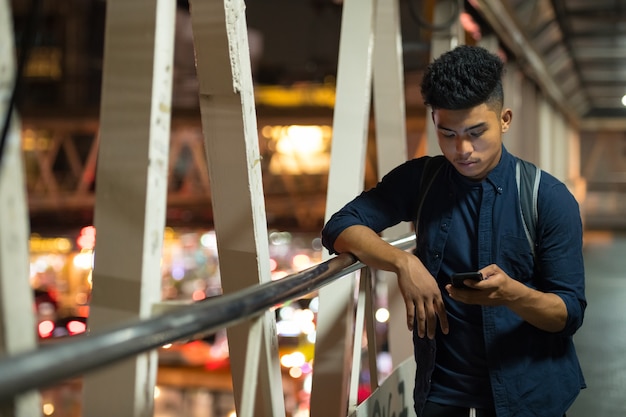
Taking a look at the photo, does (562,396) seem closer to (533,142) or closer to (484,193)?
(484,193)

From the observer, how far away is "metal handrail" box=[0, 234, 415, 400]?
1.32 m

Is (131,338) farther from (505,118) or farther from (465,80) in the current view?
(505,118)

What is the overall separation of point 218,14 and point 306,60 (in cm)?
A: 4373

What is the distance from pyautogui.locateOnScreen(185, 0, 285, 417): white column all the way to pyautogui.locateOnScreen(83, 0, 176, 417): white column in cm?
34

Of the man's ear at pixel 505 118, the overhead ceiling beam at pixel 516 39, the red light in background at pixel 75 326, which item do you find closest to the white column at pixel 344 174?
the man's ear at pixel 505 118

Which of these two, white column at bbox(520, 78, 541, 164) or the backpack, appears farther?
white column at bbox(520, 78, 541, 164)

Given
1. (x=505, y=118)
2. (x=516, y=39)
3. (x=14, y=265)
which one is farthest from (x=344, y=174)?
(x=516, y=39)

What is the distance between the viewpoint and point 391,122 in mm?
5492

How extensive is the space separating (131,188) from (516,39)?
313 inches

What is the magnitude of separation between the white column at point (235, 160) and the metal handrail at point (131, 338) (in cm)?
38

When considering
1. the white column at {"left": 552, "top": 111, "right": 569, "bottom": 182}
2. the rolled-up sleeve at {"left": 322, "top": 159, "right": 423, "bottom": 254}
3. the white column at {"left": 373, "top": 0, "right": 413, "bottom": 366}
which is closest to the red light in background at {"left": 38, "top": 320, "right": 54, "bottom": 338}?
the white column at {"left": 552, "top": 111, "right": 569, "bottom": 182}

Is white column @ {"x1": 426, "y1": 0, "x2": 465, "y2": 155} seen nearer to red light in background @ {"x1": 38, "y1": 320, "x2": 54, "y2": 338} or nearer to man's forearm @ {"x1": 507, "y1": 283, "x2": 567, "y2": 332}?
man's forearm @ {"x1": 507, "y1": 283, "x2": 567, "y2": 332}

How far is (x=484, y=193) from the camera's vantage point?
2.69 meters

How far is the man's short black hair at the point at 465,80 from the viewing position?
260 cm
